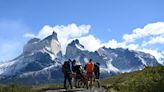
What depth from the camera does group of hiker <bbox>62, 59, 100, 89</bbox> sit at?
36.1 m

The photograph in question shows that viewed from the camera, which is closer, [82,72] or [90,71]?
[90,71]

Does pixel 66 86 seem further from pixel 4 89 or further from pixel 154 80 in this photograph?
pixel 154 80

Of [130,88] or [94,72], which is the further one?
[94,72]

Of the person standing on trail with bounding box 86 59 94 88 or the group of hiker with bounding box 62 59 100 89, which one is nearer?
the group of hiker with bounding box 62 59 100 89

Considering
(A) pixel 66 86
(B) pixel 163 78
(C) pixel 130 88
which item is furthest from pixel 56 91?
(B) pixel 163 78

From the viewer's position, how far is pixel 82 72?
1551 inches

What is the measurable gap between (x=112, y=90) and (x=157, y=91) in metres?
9.49

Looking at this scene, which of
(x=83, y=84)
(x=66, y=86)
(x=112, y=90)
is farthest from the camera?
(x=83, y=84)

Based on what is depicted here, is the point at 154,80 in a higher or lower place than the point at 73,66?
lower

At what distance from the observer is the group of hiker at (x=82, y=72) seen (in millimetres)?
36094

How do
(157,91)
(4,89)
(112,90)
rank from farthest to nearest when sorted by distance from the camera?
(4,89) → (112,90) → (157,91)

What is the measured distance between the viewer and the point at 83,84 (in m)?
42.2

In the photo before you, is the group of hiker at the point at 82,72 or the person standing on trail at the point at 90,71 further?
the person standing on trail at the point at 90,71

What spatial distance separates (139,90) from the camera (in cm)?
2177
